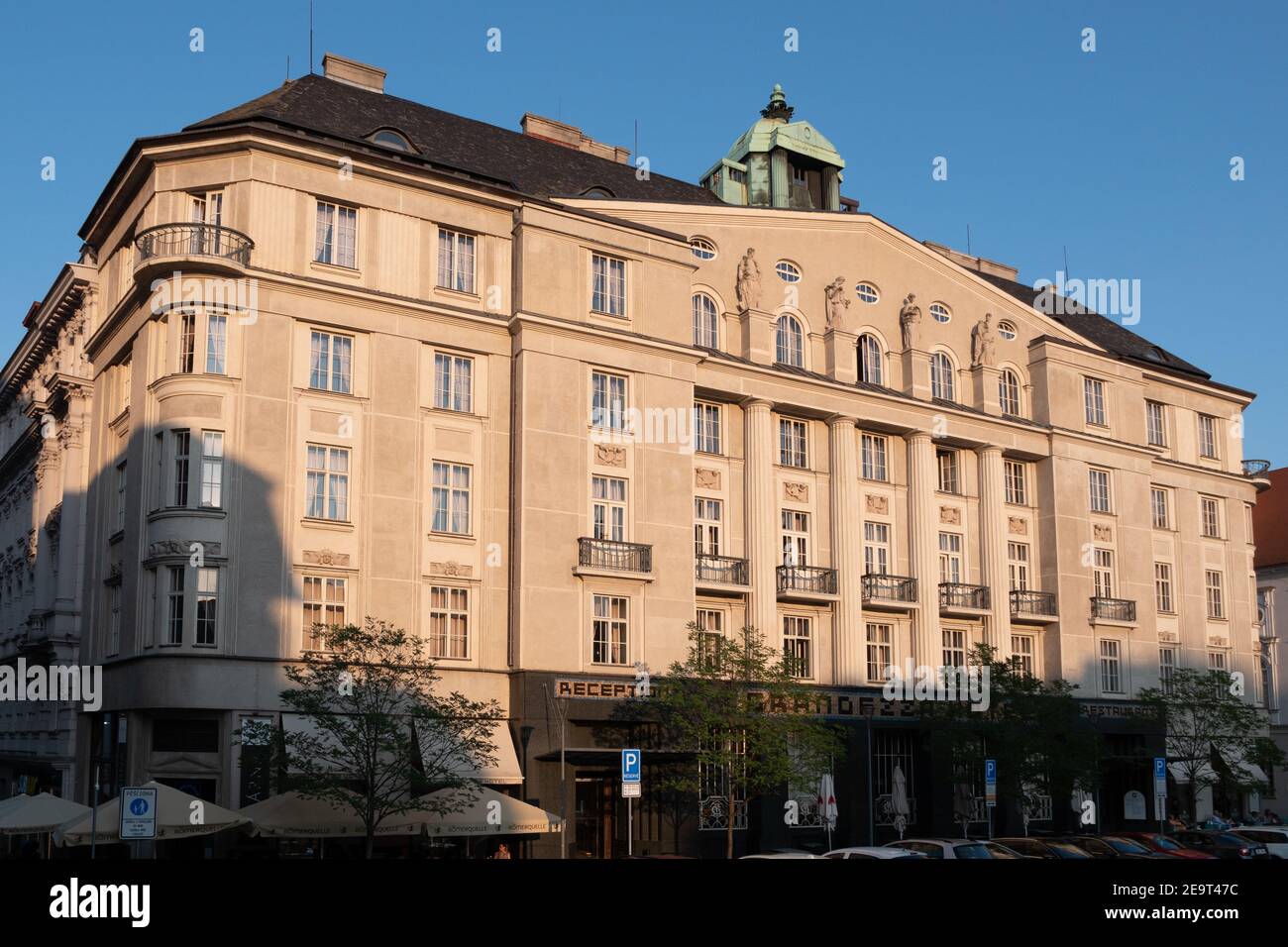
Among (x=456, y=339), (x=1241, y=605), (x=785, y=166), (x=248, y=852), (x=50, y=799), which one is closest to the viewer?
(x=50, y=799)

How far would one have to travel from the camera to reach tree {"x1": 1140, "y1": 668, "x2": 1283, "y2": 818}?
55125 millimetres

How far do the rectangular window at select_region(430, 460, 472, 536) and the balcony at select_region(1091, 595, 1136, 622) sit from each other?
93.6 ft

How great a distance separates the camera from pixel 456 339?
42.8 m

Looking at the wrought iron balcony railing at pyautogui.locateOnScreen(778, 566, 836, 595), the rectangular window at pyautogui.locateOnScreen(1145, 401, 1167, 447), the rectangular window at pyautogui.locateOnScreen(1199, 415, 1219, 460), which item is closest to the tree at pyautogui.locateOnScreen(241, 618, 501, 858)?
the wrought iron balcony railing at pyautogui.locateOnScreen(778, 566, 836, 595)

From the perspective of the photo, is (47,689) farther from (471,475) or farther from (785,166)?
(785,166)

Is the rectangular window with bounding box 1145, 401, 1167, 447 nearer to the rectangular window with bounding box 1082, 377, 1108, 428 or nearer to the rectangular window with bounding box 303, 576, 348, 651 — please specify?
the rectangular window with bounding box 1082, 377, 1108, 428

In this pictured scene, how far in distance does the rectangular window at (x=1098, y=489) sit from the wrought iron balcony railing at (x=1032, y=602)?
496cm

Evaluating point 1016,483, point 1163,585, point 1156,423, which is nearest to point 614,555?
point 1016,483

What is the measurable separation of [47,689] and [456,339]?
776 inches

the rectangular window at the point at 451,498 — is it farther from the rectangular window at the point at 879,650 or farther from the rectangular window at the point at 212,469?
the rectangular window at the point at 879,650

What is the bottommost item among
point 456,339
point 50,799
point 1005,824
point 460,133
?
point 1005,824

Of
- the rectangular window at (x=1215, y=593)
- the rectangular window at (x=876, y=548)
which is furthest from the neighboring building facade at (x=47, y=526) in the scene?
the rectangular window at (x=1215, y=593)
